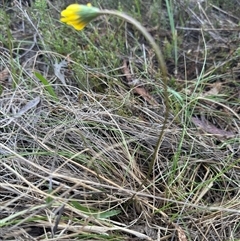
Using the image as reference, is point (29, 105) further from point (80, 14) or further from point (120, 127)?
point (80, 14)

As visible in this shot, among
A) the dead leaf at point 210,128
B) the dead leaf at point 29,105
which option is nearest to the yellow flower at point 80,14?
the dead leaf at point 29,105

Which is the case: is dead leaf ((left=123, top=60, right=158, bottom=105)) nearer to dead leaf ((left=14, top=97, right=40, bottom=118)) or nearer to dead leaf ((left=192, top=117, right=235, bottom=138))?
dead leaf ((left=192, top=117, right=235, bottom=138))

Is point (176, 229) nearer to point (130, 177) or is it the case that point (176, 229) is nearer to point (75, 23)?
point (130, 177)

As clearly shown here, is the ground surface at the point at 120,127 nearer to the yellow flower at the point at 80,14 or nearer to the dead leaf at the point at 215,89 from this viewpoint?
the dead leaf at the point at 215,89

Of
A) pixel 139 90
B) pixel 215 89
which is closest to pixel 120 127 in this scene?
pixel 139 90

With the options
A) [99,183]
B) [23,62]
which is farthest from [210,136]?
[23,62]

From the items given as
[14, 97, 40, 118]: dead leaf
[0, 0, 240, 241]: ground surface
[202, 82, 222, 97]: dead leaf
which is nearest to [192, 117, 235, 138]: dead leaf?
[0, 0, 240, 241]: ground surface

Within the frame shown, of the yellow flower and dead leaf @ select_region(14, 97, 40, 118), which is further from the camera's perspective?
dead leaf @ select_region(14, 97, 40, 118)

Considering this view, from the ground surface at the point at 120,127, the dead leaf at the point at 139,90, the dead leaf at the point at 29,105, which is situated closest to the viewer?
the ground surface at the point at 120,127
